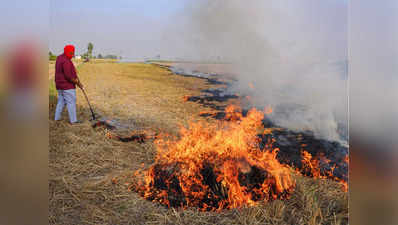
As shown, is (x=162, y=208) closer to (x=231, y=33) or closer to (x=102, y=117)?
(x=102, y=117)

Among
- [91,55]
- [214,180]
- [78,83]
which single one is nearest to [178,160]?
[214,180]

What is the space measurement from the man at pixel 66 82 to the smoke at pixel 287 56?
4.60 ft

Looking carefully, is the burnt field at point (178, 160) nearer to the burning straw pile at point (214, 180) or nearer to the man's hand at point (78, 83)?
the burning straw pile at point (214, 180)

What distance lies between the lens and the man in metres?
2.82

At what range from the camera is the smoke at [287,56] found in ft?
8.99

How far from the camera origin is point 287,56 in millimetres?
2967

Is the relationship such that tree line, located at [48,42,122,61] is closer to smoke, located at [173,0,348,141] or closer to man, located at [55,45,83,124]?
man, located at [55,45,83,124]

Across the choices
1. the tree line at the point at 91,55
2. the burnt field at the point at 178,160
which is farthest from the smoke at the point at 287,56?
the tree line at the point at 91,55

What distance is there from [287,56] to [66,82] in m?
2.45

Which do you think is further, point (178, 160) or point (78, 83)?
point (78, 83)

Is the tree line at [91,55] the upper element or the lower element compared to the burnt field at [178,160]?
upper

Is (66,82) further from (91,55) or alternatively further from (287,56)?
(287,56)

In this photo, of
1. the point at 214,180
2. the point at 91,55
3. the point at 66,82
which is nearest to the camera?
the point at 214,180
